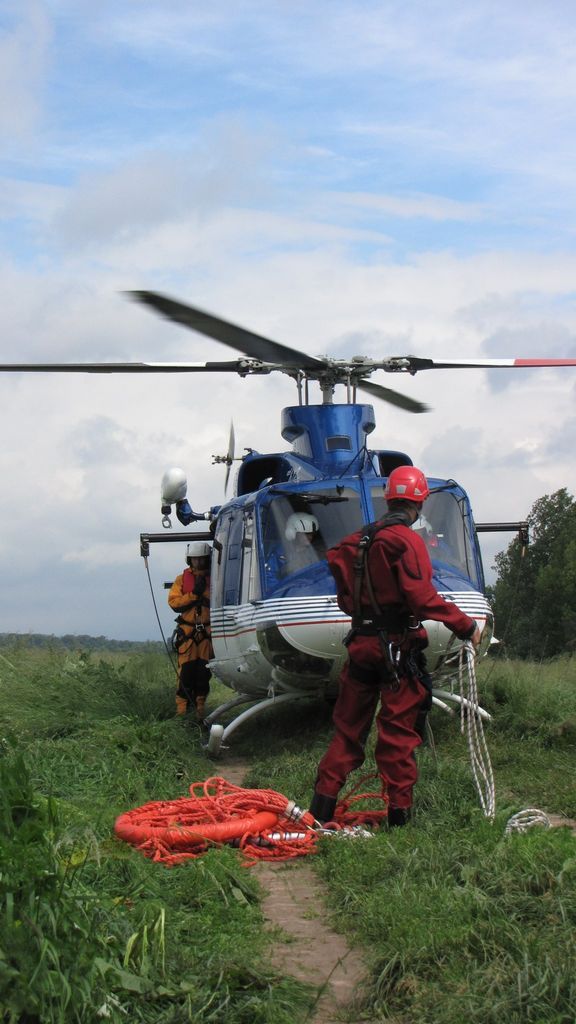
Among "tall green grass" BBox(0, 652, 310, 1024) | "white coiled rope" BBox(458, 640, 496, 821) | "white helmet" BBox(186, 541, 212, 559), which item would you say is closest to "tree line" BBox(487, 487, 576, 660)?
"white helmet" BBox(186, 541, 212, 559)

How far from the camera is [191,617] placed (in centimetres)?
1262

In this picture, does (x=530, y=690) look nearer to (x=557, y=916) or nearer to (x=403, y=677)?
(x=403, y=677)

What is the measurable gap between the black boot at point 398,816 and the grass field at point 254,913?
71mm

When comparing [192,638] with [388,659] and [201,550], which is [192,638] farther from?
[388,659]

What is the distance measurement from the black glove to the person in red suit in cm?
569

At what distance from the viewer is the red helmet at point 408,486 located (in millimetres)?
7266

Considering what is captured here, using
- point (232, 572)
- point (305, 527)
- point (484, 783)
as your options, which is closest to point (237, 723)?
point (232, 572)

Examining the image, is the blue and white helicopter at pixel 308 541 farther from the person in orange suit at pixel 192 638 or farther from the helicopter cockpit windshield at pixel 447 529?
the person in orange suit at pixel 192 638

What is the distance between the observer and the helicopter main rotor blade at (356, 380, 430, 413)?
1173 cm

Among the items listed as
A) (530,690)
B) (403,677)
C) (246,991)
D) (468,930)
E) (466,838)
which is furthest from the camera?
(530,690)

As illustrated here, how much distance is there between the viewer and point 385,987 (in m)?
3.91

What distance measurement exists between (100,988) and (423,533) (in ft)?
22.8

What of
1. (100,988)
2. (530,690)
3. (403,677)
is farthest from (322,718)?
(100,988)

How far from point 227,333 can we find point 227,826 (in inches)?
148
